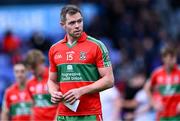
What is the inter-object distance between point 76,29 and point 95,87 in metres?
0.71

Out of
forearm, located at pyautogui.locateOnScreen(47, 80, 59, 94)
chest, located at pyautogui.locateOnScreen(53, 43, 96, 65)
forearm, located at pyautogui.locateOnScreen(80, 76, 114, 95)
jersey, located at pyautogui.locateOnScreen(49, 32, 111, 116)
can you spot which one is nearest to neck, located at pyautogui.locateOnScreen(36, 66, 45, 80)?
forearm, located at pyautogui.locateOnScreen(47, 80, 59, 94)

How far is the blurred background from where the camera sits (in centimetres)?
2019

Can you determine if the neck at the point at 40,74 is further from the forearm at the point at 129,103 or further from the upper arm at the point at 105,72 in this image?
the forearm at the point at 129,103

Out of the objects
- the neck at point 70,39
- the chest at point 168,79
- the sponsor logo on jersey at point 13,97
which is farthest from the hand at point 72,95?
the chest at point 168,79

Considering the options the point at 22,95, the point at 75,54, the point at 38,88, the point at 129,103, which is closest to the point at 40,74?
the point at 38,88

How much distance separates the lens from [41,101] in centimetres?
1187

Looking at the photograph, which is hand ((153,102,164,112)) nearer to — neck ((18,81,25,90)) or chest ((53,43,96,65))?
neck ((18,81,25,90))

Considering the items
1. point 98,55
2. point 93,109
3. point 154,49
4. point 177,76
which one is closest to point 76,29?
point 98,55

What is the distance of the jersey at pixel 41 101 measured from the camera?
1173 cm

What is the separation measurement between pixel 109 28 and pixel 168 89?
8535 mm

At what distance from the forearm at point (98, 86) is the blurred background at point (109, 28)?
10299 mm

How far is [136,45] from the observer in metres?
20.5

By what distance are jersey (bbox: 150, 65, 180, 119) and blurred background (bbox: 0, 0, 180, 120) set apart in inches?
236

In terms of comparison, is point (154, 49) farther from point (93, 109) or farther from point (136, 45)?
point (93, 109)
